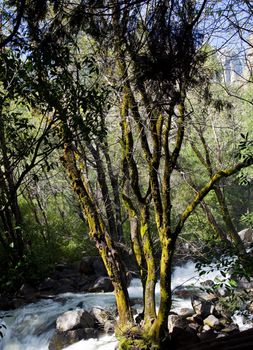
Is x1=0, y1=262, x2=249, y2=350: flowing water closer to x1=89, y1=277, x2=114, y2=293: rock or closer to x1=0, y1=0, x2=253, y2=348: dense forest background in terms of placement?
x1=89, y1=277, x2=114, y2=293: rock

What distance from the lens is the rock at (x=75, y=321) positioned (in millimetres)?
8344

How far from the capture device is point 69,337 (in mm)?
8062

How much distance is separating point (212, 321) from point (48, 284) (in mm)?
6566

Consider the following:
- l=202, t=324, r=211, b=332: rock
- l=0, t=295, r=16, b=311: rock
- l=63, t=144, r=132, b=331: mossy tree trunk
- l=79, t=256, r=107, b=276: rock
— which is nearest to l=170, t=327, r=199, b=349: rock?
l=202, t=324, r=211, b=332: rock

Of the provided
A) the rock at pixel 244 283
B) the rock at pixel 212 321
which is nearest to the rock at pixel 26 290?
the rock at pixel 212 321

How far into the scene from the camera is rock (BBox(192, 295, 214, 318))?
878cm

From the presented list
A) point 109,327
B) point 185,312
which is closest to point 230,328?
point 185,312

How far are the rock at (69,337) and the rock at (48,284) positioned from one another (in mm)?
4471

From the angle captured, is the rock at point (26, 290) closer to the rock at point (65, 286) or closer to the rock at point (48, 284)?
the rock at point (48, 284)

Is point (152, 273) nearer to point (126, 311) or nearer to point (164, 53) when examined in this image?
point (126, 311)

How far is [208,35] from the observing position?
4078 millimetres

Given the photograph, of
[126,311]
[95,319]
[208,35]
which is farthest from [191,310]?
[208,35]

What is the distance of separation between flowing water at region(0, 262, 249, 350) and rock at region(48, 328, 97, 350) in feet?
0.40

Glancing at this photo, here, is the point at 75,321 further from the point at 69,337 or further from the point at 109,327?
the point at 109,327
